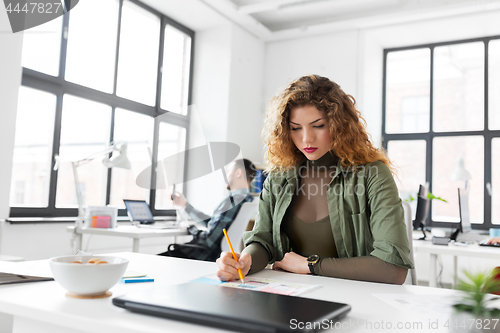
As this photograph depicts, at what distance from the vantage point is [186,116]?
17.4ft

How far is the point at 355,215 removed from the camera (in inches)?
52.2

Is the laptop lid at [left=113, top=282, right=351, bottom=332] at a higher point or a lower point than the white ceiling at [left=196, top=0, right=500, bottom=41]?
lower

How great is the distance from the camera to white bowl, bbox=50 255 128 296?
2.39 feet

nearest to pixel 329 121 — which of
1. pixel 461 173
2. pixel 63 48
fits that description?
pixel 63 48

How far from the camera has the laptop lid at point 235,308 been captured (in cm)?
58

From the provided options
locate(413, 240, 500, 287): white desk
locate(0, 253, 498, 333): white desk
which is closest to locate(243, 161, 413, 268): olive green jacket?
locate(0, 253, 498, 333): white desk

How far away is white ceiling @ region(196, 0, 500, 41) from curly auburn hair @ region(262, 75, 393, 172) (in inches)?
137

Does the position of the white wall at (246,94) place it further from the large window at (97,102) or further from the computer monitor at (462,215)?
the computer monitor at (462,215)

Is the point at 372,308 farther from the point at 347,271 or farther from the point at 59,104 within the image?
the point at 59,104

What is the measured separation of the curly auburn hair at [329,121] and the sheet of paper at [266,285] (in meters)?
0.56

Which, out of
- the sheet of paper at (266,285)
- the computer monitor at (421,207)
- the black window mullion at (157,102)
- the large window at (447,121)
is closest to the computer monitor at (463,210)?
the computer monitor at (421,207)

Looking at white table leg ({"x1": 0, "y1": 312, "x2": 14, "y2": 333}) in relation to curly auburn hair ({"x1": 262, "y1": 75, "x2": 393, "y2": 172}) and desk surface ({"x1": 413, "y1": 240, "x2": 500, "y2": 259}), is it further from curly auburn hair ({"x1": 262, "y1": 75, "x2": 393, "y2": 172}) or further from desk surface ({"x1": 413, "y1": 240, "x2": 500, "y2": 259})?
desk surface ({"x1": 413, "y1": 240, "x2": 500, "y2": 259})

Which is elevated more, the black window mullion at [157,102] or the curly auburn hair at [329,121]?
the black window mullion at [157,102]

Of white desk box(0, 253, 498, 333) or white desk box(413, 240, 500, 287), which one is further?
white desk box(413, 240, 500, 287)
